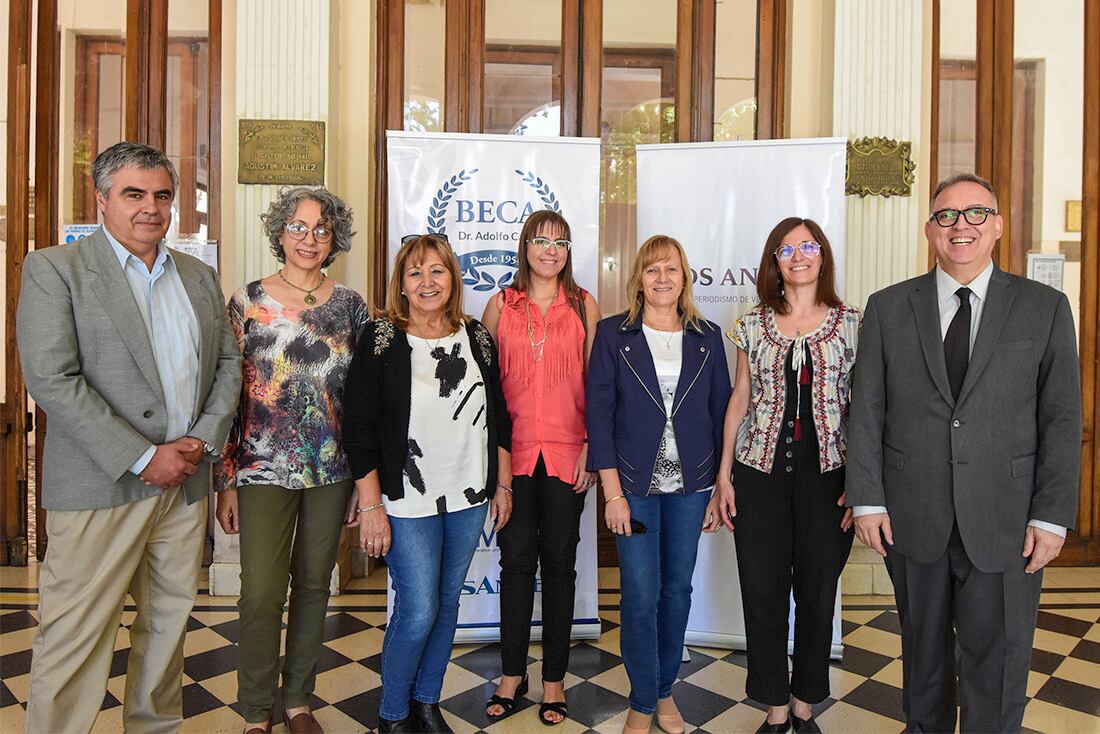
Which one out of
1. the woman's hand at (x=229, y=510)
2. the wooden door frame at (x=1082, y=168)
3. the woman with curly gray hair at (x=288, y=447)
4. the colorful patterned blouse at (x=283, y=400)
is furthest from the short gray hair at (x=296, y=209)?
the wooden door frame at (x=1082, y=168)

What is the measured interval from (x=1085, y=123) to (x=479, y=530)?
413 cm

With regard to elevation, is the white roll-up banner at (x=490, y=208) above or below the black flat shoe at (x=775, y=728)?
above

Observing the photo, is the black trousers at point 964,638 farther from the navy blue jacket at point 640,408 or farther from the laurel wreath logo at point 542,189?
the laurel wreath logo at point 542,189

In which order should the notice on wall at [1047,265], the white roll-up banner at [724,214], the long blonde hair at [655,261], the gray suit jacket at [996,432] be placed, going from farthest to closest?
the notice on wall at [1047,265] → the white roll-up banner at [724,214] → the long blonde hair at [655,261] → the gray suit jacket at [996,432]

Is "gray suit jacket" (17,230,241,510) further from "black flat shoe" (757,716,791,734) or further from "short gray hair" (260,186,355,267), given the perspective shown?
"black flat shoe" (757,716,791,734)

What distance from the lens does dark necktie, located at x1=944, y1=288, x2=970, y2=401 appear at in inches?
80.2

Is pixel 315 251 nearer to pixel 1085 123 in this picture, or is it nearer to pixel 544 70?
pixel 544 70

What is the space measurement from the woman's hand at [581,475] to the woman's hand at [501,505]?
231 millimetres

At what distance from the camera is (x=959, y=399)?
1.99 meters

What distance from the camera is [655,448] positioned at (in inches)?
94.3

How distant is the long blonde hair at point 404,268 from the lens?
2.36 m

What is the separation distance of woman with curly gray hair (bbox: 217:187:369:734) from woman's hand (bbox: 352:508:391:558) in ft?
0.61

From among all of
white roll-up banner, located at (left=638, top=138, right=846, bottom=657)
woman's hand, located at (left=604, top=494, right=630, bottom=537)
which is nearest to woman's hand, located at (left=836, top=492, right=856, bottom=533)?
woman's hand, located at (left=604, top=494, right=630, bottom=537)

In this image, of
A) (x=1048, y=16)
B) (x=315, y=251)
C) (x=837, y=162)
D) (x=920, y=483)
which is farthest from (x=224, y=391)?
(x=1048, y=16)
